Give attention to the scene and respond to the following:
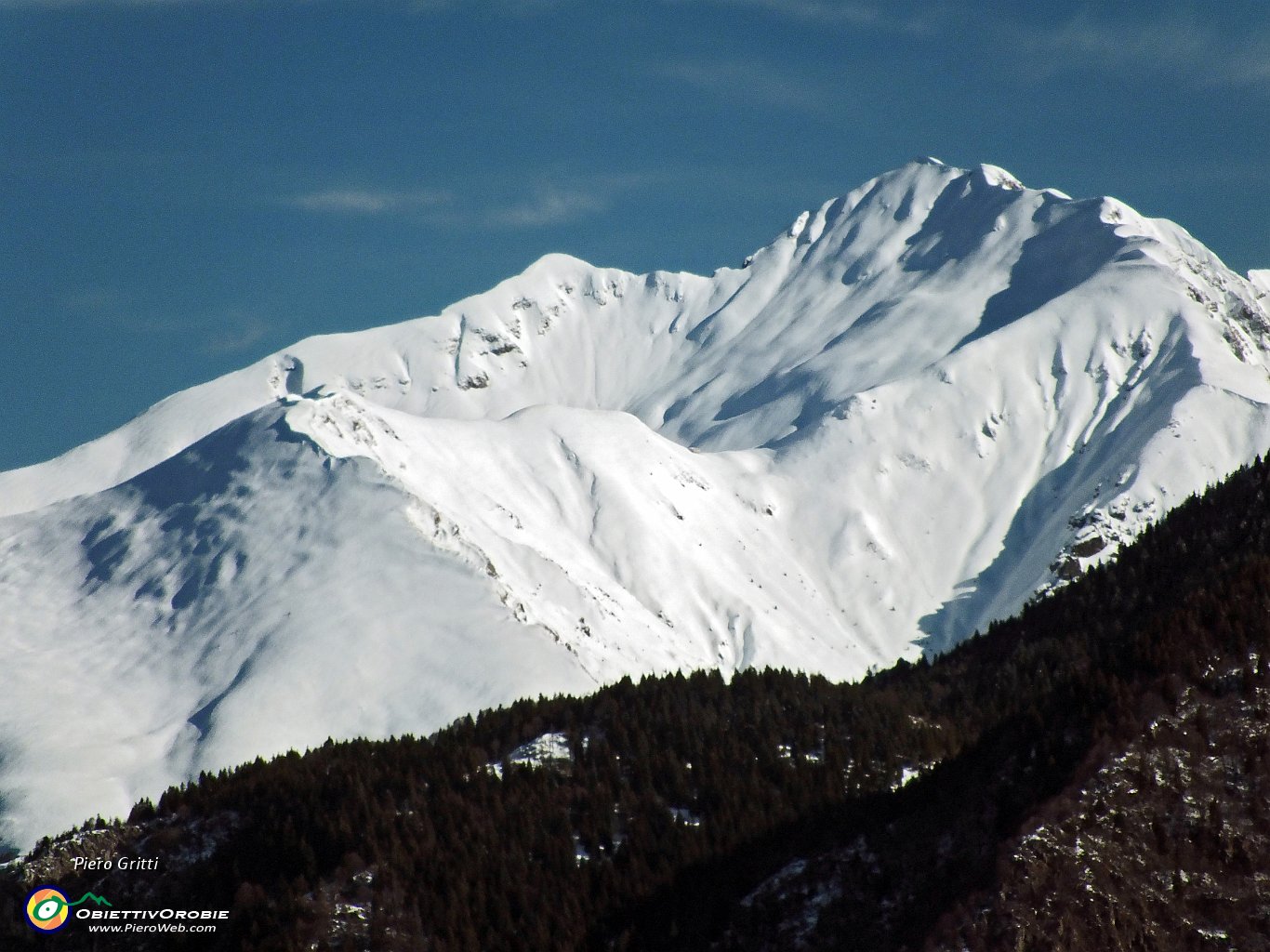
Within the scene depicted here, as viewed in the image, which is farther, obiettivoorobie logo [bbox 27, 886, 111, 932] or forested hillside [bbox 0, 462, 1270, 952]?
obiettivoorobie logo [bbox 27, 886, 111, 932]

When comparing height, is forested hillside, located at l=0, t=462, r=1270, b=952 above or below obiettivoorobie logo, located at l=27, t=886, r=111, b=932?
below

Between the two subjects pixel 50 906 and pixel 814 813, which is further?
pixel 50 906

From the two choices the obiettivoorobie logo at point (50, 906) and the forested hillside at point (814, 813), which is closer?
the forested hillside at point (814, 813)

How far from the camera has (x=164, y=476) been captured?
170500mm

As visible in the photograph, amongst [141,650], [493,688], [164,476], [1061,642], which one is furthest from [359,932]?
[164,476]

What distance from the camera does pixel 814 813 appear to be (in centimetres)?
3684

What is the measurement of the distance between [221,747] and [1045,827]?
9557cm

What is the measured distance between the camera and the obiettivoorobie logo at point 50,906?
37094 millimetres

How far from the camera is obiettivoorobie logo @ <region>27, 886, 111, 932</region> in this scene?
37.1 m

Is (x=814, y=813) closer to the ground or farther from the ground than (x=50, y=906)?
closer to the ground

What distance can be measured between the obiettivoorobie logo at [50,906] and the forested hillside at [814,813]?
1.30 feet

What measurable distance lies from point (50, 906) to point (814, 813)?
18.6 meters

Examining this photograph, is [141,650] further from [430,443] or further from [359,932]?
[359,932]

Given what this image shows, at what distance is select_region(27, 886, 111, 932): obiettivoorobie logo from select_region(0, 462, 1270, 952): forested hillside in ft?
1.30
